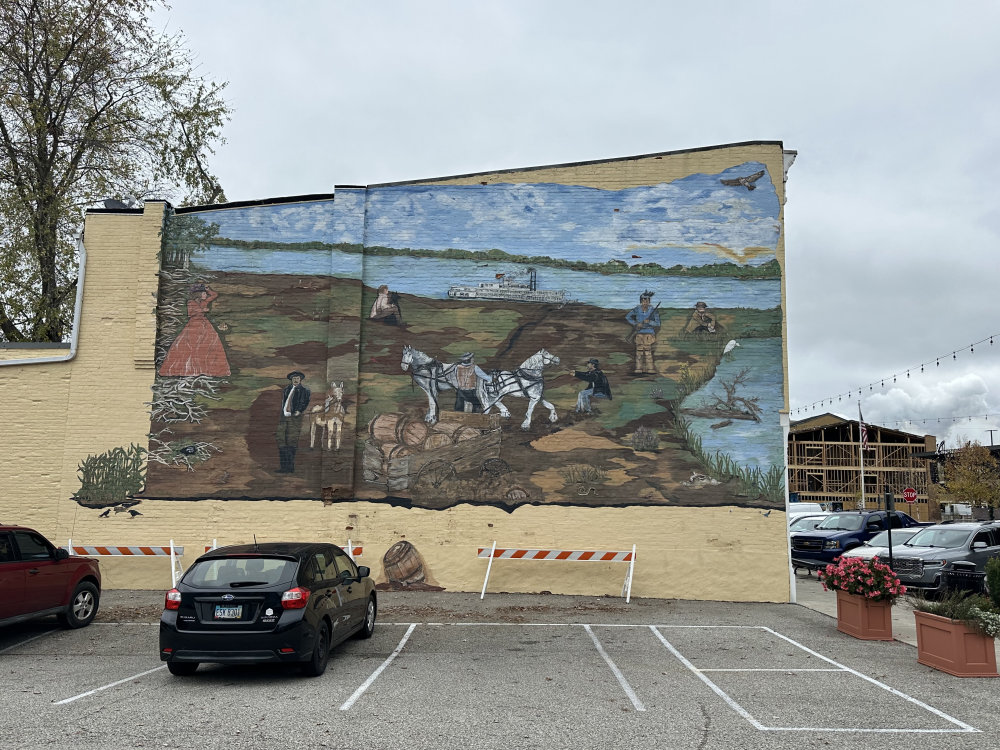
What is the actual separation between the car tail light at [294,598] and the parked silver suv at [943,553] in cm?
1333

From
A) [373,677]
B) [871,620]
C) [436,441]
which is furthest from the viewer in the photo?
[436,441]

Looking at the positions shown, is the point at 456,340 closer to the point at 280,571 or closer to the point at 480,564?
the point at 480,564

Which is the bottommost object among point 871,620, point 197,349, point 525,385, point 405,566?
point 871,620

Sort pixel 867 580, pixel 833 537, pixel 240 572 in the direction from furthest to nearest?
pixel 833 537
pixel 867 580
pixel 240 572

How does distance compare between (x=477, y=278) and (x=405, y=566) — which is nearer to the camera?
(x=405, y=566)

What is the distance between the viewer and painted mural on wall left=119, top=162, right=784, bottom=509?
1634 centimetres

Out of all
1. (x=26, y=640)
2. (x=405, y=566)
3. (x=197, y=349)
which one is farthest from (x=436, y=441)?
(x=26, y=640)

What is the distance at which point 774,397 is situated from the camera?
16.4 m

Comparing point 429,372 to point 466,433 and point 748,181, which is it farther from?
point 748,181

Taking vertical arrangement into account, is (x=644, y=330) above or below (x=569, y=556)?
above

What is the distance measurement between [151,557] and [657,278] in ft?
40.6

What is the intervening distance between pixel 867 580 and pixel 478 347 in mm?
8736

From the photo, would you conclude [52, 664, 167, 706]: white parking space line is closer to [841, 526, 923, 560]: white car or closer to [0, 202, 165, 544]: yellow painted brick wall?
[0, 202, 165, 544]: yellow painted brick wall

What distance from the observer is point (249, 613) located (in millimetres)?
8336
